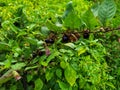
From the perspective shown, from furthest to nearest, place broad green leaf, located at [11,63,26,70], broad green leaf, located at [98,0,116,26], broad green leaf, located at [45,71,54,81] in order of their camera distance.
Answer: broad green leaf, located at [45,71,54,81] → broad green leaf, located at [11,63,26,70] → broad green leaf, located at [98,0,116,26]

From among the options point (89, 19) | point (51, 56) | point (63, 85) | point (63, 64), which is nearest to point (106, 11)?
point (89, 19)

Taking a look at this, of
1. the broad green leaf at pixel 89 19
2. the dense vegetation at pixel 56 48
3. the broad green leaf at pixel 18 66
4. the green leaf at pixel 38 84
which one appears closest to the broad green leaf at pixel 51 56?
the dense vegetation at pixel 56 48

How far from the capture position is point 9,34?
87.6 inches

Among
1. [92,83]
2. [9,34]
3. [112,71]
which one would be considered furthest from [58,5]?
[9,34]

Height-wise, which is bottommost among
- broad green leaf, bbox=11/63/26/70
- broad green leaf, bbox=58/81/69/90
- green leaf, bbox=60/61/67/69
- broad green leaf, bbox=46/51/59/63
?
broad green leaf, bbox=58/81/69/90

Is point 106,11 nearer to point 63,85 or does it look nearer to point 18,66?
point 18,66

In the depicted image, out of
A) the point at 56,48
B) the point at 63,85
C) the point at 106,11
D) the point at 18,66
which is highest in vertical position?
the point at 106,11

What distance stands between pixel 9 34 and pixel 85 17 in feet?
2.66

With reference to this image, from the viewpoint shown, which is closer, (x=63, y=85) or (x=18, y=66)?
(x=18, y=66)

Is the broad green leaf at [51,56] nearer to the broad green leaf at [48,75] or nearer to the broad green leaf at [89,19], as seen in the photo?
the broad green leaf at [48,75]

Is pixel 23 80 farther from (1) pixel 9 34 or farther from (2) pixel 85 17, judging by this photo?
(2) pixel 85 17

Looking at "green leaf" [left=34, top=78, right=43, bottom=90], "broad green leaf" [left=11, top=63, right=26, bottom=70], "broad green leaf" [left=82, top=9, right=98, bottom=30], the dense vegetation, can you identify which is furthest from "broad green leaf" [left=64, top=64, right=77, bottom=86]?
"broad green leaf" [left=82, top=9, right=98, bottom=30]

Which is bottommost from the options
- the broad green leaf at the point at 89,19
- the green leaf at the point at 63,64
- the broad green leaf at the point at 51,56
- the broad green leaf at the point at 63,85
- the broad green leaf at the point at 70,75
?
the broad green leaf at the point at 63,85

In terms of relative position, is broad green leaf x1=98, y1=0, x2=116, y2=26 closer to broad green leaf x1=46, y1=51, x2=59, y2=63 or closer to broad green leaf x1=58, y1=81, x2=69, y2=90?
broad green leaf x1=46, y1=51, x2=59, y2=63
